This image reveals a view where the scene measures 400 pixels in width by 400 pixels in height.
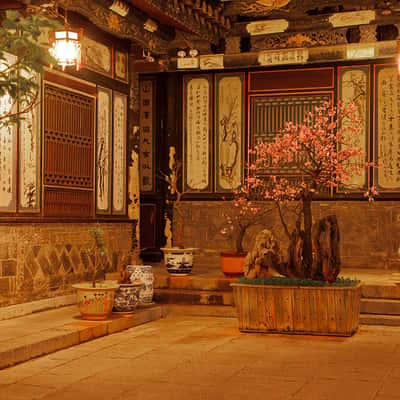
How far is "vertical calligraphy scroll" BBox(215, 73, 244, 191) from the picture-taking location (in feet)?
37.3

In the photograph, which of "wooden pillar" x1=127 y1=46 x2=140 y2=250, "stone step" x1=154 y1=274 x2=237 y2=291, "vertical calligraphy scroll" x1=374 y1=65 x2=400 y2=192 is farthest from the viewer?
"vertical calligraphy scroll" x1=374 y1=65 x2=400 y2=192

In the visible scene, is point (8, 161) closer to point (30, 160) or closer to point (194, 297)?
point (30, 160)

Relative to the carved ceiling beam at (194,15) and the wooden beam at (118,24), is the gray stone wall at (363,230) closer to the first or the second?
the carved ceiling beam at (194,15)

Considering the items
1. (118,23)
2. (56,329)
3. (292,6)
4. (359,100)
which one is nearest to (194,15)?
(292,6)

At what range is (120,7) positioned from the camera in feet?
29.8

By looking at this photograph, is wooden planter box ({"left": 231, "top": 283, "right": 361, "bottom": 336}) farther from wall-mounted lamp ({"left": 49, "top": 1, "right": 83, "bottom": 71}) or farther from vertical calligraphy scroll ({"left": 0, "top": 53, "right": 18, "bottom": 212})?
wall-mounted lamp ({"left": 49, "top": 1, "right": 83, "bottom": 71})

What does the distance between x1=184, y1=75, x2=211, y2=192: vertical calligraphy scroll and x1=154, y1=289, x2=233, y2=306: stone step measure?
105 inches

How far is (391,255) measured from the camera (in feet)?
34.6

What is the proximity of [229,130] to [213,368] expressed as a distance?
6311 mm

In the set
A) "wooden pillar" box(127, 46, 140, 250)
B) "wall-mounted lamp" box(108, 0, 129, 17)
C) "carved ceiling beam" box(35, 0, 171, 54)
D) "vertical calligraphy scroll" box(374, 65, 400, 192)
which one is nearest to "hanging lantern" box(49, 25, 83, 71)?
"carved ceiling beam" box(35, 0, 171, 54)

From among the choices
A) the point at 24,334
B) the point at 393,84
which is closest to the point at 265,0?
the point at 393,84

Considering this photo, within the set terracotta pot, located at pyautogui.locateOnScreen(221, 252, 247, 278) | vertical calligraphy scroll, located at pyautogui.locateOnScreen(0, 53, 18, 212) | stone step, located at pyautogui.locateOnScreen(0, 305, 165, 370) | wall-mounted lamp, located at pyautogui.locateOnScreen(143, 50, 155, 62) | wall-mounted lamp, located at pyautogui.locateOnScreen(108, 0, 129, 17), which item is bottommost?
stone step, located at pyautogui.locateOnScreen(0, 305, 165, 370)

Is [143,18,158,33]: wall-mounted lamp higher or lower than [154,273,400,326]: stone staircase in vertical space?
higher

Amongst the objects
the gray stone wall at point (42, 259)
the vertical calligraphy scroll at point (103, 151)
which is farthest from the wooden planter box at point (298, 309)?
the vertical calligraphy scroll at point (103, 151)
